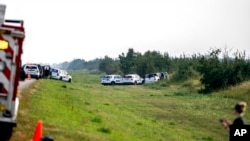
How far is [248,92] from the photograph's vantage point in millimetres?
44594

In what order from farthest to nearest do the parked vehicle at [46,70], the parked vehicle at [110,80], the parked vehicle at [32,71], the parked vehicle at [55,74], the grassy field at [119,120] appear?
the parked vehicle at [110,80] < the parked vehicle at [55,74] < the parked vehicle at [46,70] < the parked vehicle at [32,71] < the grassy field at [119,120]

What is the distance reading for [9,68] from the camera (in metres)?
11.1

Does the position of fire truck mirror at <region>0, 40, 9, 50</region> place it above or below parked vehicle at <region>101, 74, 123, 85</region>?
above

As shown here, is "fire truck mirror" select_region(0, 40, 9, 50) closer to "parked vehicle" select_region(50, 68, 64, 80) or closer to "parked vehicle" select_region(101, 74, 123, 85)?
"parked vehicle" select_region(50, 68, 64, 80)

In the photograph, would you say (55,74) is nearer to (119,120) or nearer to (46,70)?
(46,70)

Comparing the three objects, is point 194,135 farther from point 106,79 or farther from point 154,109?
point 106,79

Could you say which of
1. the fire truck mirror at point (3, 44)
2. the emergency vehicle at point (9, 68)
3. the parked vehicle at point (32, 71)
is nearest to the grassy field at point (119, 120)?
the emergency vehicle at point (9, 68)

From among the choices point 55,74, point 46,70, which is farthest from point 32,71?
point 55,74

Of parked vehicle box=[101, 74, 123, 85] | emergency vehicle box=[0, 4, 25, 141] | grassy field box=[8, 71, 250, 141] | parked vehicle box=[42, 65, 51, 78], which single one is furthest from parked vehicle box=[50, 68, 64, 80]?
emergency vehicle box=[0, 4, 25, 141]

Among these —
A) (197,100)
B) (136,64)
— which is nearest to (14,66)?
(197,100)

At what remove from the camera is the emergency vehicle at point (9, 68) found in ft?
36.1

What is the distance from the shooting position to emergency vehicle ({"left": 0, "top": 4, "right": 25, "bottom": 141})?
433 inches

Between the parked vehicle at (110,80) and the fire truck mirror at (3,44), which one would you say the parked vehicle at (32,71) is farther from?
the fire truck mirror at (3,44)

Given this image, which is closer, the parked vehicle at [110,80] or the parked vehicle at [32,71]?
the parked vehicle at [32,71]
